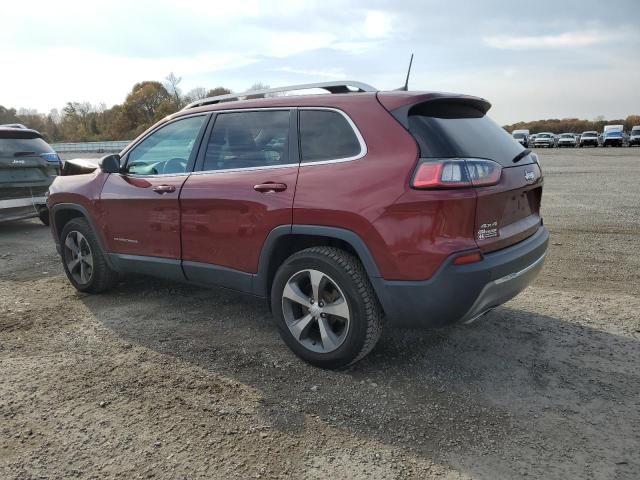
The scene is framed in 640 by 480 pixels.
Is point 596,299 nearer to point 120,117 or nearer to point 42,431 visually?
point 42,431

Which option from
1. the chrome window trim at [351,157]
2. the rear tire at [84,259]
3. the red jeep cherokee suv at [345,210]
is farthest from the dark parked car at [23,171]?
the chrome window trim at [351,157]

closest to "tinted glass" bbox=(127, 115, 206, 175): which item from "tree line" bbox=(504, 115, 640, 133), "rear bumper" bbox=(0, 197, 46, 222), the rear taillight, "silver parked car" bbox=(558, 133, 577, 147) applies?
the rear taillight

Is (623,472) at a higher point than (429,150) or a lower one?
lower

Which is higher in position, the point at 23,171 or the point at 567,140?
the point at 567,140

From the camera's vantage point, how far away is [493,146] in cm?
321

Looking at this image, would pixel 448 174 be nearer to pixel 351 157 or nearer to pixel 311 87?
pixel 351 157

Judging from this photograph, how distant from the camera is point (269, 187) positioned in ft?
11.1

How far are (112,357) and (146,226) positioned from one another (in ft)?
3.76

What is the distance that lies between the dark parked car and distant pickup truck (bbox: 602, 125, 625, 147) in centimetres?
4692

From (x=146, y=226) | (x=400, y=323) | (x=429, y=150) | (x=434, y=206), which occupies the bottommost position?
(x=400, y=323)

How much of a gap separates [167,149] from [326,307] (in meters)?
2.07

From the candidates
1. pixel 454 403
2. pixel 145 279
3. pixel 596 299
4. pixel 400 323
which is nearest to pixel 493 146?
pixel 400 323

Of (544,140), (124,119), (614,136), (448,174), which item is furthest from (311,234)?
(124,119)

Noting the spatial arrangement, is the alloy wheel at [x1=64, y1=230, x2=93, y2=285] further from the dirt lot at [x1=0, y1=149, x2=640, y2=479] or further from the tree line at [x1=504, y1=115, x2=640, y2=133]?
the tree line at [x1=504, y1=115, x2=640, y2=133]
